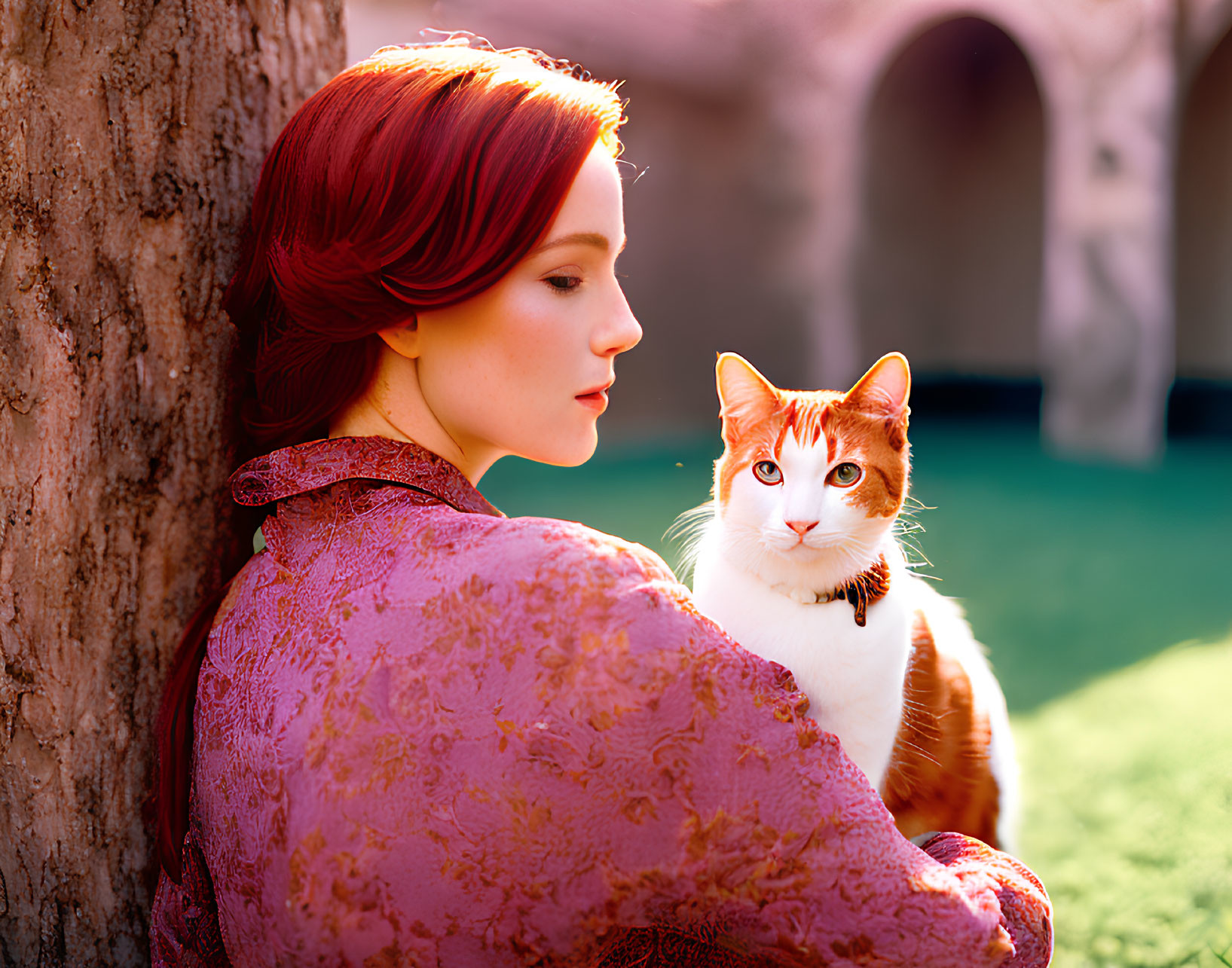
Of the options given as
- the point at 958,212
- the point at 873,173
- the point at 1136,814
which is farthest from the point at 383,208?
the point at 958,212

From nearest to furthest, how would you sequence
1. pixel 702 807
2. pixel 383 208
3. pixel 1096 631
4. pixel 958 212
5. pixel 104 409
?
pixel 702 807, pixel 383 208, pixel 104 409, pixel 1096 631, pixel 958 212

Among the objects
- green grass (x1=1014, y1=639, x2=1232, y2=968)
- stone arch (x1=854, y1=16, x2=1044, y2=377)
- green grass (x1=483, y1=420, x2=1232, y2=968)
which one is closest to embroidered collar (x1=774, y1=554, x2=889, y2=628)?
green grass (x1=483, y1=420, x2=1232, y2=968)

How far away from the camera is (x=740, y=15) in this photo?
5781 millimetres

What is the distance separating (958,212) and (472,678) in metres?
8.53

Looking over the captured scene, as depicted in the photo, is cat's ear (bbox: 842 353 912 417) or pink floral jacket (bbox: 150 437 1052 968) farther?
cat's ear (bbox: 842 353 912 417)

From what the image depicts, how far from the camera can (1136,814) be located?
2170 millimetres

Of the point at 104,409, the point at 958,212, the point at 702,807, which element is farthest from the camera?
the point at 958,212

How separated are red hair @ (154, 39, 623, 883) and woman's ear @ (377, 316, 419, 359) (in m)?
0.02

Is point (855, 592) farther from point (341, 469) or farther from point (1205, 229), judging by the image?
point (1205, 229)

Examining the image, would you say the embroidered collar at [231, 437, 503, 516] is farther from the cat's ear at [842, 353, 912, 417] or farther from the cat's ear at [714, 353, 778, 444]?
the cat's ear at [842, 353, 912, 417]

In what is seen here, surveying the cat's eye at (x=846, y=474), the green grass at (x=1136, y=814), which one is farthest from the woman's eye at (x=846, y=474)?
the green grass at (x=1136, y=814)

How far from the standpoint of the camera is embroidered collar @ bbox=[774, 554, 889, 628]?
935 millimetres

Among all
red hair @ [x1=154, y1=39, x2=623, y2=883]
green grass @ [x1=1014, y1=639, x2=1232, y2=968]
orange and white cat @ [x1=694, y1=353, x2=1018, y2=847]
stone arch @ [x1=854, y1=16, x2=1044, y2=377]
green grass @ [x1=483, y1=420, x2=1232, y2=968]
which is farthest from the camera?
stone arch @ [x1=854, y1=16, x2=1044, y2=377]

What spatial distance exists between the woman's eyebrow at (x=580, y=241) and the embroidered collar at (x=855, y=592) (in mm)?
378
